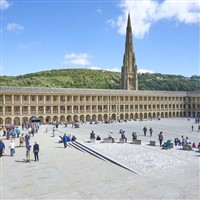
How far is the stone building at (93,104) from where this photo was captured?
195 ft

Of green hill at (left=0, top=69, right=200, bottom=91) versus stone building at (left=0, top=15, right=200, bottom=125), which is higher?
green hill at (left=0, top=69, right=200, bottom=91)

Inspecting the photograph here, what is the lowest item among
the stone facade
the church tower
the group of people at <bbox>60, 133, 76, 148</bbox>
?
the group of people at <bbox>60, 133, 76, 148</bbox>

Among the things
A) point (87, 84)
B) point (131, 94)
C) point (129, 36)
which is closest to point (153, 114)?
point (131, 94)

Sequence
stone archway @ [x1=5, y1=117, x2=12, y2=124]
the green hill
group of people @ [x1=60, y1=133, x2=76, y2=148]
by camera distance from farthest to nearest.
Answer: the green hill → stone archway @ [x1=5, y1=117, x2=12, y2=124] → group of people @ [x1=60, y1=133, x2=76, y2=148]

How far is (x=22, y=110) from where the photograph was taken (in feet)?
197

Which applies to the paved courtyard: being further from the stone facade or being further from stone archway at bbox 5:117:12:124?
the stone facade

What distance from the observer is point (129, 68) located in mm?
100250

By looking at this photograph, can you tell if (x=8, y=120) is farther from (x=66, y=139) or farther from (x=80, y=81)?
(x=80, y=81)

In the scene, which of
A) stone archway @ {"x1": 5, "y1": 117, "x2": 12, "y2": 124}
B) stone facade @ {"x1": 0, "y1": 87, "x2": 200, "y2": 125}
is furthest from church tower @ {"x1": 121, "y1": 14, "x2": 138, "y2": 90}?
stone archway @ {"x1": 5, "y1": 117, "x2": 12, "y2": 124}

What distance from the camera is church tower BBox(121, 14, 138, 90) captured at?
9825 cm

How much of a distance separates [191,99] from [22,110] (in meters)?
52.6

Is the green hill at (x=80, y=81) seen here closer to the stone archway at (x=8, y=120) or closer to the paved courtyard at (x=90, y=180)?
the stone archway at (x=8, y=120)

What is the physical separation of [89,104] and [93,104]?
1205 millimetres

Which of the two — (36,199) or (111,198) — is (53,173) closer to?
(36,199)
